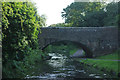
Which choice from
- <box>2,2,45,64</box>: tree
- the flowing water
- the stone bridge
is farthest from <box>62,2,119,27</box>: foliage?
<box>2,2,45,64</box>: tree

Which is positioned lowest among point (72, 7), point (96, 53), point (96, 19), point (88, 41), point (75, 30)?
point (96, 53)

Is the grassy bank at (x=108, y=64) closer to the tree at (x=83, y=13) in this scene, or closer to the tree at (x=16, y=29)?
the tree at (x=16, y=29)

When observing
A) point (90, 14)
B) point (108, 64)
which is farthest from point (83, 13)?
point (108, 64)

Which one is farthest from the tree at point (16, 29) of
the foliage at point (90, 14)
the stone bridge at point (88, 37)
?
the foliage at point (90, 14)

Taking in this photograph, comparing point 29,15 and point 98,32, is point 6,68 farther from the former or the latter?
point 98,32

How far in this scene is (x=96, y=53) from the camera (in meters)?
25.9

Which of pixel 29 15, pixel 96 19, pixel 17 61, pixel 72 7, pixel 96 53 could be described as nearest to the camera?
pixel 29 15

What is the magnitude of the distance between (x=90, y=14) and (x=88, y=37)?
28.4ft

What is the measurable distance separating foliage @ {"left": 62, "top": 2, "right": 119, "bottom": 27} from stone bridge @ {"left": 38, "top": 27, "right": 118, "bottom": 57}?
204 centimetres

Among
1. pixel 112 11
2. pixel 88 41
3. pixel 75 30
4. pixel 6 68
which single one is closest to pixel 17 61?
pixel 6 68

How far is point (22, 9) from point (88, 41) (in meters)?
17.0

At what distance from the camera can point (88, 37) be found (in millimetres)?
24922

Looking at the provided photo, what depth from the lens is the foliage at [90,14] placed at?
28.8m

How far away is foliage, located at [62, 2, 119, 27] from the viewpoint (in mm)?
28784
